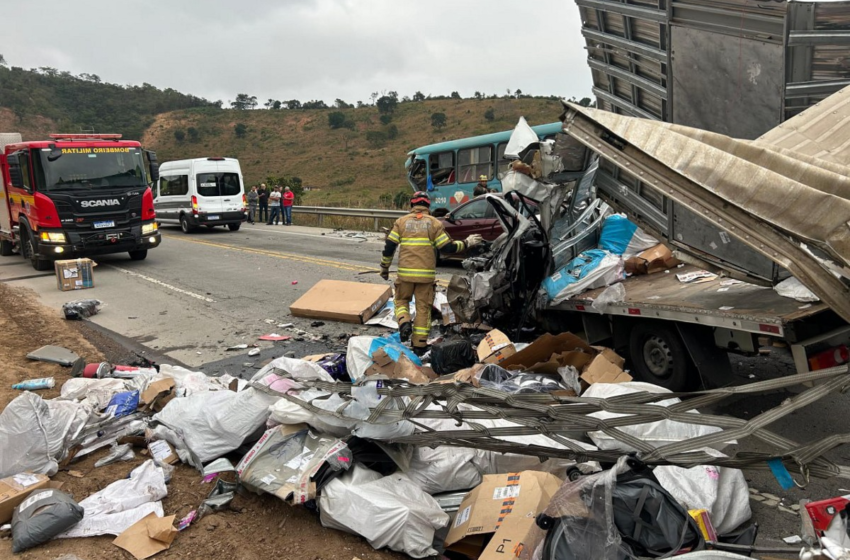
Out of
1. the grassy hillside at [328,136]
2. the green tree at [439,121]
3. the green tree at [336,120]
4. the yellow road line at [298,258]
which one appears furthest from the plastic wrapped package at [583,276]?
the green tree at [336,120]

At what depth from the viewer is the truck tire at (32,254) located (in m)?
12.3

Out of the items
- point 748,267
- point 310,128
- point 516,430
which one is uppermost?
point 310,128

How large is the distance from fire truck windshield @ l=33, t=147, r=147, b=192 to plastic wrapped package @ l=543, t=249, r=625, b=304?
10.3 meters

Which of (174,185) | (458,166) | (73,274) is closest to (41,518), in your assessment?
(73,274)

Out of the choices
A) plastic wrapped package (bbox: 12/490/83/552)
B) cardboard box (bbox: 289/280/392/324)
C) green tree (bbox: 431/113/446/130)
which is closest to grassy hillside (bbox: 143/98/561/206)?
green tree (bbox: 431/113/446/130)

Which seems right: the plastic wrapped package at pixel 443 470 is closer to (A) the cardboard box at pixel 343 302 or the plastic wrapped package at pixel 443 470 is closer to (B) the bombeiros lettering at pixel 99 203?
(A) the cardboard box at pixel 343 302

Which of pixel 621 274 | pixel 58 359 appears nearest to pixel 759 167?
pixel 621 274

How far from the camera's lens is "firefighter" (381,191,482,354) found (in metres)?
6.27

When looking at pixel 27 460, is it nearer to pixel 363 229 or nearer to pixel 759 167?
pixel 759 167

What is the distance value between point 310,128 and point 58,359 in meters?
69.0

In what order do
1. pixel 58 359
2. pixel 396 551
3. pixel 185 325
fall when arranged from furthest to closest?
pixel 185 325 → pixel 58 359 → pixel 396 551

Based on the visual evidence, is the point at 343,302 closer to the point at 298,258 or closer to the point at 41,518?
the point at 41,518

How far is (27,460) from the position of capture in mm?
3746

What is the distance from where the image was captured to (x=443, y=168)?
17109 mm
